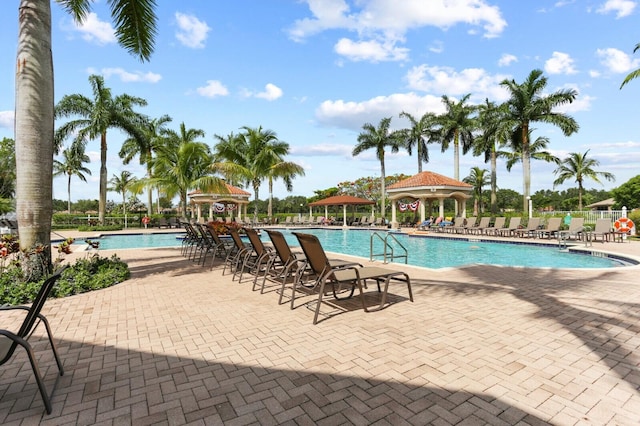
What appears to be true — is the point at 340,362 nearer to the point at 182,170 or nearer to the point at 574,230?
the point at 182,170

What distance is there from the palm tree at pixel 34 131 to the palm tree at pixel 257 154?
23678 millimetres

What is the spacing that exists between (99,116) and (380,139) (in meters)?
23.0

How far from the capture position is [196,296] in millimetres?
5398

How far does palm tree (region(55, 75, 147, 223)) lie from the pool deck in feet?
68.2

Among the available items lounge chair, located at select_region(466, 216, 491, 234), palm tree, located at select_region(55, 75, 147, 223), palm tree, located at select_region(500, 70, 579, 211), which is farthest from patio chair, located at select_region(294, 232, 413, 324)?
palm tree, located at select_region(500, 70, 579, 211)

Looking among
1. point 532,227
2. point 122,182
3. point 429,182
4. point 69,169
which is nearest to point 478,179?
point 429,182

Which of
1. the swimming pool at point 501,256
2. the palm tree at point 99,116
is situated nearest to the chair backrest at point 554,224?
the swimming pool at point 501,256

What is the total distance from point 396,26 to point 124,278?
11.9 m

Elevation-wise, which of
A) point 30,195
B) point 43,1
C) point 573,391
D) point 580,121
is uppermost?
point 580,121

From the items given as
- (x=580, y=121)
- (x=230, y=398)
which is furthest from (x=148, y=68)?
(x=580, y=121)

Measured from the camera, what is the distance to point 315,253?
14.7 ft

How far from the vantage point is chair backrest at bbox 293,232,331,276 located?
4.40 metres

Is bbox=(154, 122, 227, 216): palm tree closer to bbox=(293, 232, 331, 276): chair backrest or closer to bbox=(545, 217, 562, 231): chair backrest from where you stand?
bbox=(293, 232, 331, 276): chair backrest

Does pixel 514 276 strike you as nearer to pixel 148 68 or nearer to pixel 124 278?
pixel 124 278
